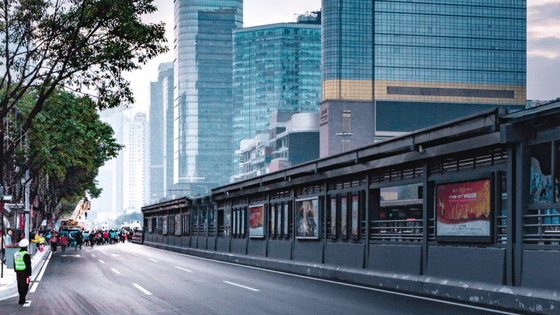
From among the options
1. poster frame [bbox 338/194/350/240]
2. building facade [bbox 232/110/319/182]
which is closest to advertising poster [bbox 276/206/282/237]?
poster frame [bbox 338/194/350/240]

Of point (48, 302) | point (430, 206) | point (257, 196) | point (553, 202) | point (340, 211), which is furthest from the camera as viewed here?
point (257, 196)

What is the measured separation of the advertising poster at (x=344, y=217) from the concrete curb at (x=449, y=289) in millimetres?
1477

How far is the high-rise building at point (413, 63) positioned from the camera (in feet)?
491

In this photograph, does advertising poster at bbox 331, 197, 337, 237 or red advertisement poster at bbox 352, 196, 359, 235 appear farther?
advertising poster at bbox 331, 197, 337, 237

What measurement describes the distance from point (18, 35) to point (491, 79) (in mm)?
145964

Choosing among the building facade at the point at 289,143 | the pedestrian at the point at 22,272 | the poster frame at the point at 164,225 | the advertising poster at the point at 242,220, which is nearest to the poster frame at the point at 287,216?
the advertising poster at the point at 242,220

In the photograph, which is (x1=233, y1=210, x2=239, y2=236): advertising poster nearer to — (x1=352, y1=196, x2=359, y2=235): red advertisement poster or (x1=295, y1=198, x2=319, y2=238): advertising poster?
(x1=295, y1=198, x2=319, y2=238): advertising poster

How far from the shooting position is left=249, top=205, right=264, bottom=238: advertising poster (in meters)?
35.6

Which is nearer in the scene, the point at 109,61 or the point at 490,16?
the point at 109,61

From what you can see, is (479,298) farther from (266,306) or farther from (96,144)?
(96,144)

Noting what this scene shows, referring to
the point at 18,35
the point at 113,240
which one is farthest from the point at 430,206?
the point at 113,240

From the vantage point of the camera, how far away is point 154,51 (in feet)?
74.6

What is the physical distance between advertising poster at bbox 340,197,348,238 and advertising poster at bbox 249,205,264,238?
9460 mm

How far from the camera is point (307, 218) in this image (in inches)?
1164
